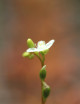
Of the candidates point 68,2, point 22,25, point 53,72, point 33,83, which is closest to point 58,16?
point 68,2

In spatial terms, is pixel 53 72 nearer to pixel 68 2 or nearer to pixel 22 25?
pixel 22 25

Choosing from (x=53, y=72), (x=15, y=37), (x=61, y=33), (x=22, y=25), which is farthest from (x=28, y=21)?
(x=53, y=72)

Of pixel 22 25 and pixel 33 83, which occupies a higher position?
pixel 22 25

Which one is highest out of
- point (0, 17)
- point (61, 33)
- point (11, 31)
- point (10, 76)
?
point (0, 17)

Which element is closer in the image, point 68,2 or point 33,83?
point 33,83

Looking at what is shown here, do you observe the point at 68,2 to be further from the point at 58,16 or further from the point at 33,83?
the point at 33,83

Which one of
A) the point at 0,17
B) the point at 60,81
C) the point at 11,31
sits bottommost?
the point at 60,81
